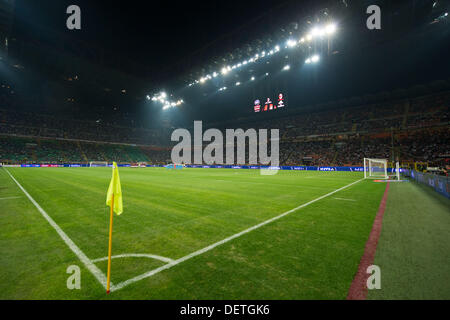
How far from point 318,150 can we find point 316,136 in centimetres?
449

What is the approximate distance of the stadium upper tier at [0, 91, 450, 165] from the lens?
30375mm

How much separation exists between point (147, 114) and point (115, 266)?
68802mm

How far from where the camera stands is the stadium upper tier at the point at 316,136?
3038cm

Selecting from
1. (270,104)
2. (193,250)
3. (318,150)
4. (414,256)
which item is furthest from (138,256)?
(318,150)

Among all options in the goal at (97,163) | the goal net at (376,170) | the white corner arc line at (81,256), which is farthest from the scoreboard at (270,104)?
the goal at (97,163)

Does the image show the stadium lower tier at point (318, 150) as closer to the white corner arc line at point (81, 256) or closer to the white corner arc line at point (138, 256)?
the white corner arc line at point (138, 256)

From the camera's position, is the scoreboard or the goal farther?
the goal

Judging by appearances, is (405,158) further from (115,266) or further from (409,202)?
(115,266)

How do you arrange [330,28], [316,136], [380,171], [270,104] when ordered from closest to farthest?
[330,28]
[380,171]
[270,104]
[316,136]

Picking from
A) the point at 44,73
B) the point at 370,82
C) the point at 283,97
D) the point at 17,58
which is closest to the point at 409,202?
the point at 283,97

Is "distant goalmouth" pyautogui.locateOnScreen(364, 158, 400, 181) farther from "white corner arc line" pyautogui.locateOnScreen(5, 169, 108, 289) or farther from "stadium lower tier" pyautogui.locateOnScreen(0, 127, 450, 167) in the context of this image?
"white corner arc line" pyautogui.locateOnScreen(5, 169, 108, 289)

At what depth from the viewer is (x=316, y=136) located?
41562 mm

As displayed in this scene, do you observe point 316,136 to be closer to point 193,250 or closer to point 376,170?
point 376,170

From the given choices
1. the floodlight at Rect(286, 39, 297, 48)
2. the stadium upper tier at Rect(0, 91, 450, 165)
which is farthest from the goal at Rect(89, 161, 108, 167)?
the floodlight at Rect(286, 39, 297, 48)
